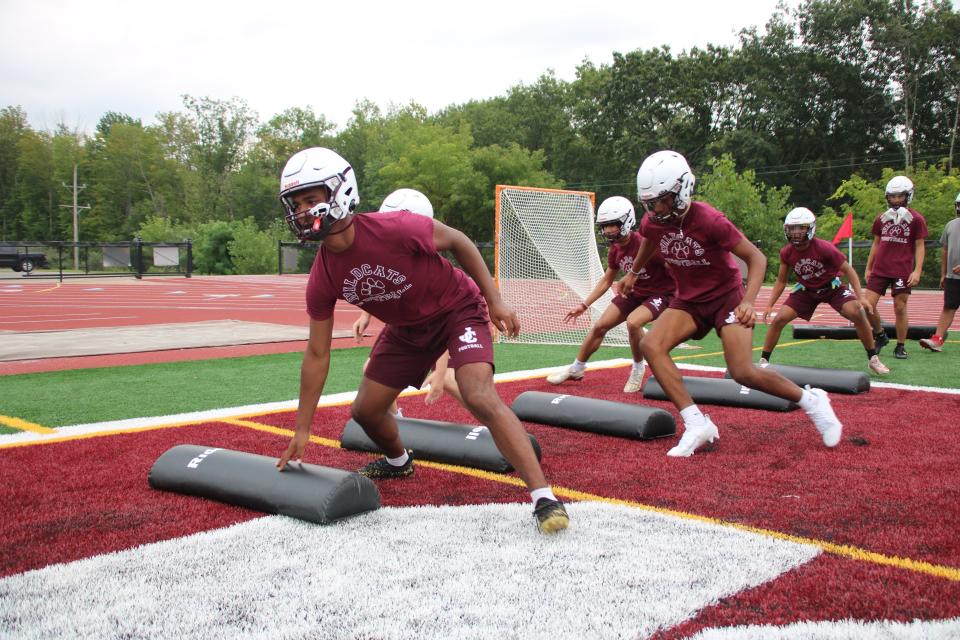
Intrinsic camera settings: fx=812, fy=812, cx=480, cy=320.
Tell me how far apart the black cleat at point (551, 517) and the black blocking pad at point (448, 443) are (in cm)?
116

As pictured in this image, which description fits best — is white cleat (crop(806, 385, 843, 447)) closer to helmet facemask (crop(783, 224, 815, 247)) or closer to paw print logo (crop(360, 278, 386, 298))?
paw print logo (crop(360, 278, 386, 298))

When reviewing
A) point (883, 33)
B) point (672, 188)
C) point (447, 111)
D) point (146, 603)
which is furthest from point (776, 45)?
point (146, 603)

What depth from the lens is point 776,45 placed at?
1975 inches

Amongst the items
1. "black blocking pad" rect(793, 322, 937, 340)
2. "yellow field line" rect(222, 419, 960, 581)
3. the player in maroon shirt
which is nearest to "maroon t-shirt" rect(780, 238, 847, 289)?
the player in maroon shirt

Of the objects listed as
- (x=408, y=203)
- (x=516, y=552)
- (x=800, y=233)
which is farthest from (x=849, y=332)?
(x=516, y=552)

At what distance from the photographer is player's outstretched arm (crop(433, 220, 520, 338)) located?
160 inches

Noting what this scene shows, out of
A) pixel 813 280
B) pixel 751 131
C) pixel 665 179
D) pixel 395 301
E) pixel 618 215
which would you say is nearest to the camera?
pixel 395 301

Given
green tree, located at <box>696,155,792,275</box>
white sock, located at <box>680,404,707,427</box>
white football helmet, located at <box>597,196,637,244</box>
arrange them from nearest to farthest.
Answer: white sock, located at <box>680,404,707,427</box> < white football helmet, located at <box>597,196,637,244</box> < green tree, located at <box>696,155,792,275</box>

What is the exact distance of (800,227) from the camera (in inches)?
352

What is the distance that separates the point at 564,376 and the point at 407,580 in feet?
19.3

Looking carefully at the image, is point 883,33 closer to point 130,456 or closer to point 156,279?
point 156,279

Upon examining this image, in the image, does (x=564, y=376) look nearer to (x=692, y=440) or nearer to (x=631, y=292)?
(x=631, y=292)

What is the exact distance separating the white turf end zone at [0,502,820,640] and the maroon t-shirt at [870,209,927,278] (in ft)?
28.3

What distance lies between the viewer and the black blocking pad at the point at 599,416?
234 inches
